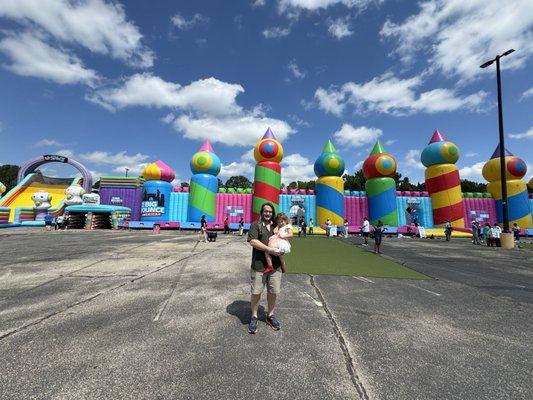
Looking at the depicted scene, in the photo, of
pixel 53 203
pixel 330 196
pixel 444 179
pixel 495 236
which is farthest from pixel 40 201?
pixel 444 179

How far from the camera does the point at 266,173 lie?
22.9m

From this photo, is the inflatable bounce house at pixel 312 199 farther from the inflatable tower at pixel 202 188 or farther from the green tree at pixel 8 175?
the green tree at pixel 8 175

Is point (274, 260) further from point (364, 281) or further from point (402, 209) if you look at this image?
point (402, 209)

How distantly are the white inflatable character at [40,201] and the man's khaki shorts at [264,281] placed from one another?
32.9 meters

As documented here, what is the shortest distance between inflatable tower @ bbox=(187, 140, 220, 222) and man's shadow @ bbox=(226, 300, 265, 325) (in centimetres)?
2028

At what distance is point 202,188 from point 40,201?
57.5 ft

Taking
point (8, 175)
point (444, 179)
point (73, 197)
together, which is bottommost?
point (73, 197)

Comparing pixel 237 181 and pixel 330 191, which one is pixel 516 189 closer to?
pixel 330 191

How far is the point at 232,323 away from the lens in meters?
3.68

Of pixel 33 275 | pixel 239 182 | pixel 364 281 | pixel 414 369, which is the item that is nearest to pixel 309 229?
pixel 364 281

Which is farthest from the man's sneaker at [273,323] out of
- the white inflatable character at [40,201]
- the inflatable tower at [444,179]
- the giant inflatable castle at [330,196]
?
the white inflatable character at [40,201]

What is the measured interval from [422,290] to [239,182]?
71.8 m

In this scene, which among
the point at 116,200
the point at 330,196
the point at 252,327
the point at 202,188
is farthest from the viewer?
the point at 116,200

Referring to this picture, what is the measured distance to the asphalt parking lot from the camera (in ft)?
7.79
